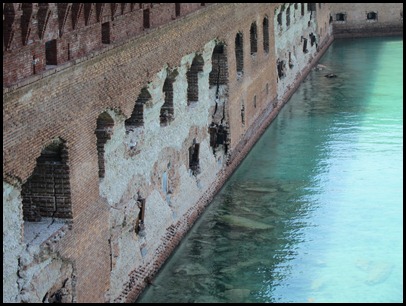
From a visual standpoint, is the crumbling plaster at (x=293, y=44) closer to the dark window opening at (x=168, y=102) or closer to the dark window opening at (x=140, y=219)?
the dark window opening at (x=168, y=102)

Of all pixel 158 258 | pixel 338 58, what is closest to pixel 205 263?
pixel 158 258

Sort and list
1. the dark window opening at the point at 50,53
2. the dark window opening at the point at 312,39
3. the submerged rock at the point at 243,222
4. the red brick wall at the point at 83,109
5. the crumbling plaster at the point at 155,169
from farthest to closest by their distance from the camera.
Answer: the dark window opening at the point at 312,39
the submerged rock at the point at 243,222
the crumbling plaster at the point at 155,169
the dark window opening at the point at 50,53
the red brick wall at the point at 83,109

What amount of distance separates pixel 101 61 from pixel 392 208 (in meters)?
7.27

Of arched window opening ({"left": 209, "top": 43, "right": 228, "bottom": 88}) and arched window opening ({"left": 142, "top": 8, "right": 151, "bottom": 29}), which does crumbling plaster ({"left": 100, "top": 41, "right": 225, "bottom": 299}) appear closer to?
arched window opening ({"left": 209, "top": 43, "right": 228, "bottom": 88})

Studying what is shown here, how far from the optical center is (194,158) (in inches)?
709

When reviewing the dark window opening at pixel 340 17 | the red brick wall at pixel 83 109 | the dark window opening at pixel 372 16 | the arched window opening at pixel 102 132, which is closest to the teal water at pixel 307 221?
the red brick wall at pixel 83 109

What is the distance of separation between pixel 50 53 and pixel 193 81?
703 cm

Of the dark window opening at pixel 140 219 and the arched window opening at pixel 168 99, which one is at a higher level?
the arched window opening at pixel 168 99

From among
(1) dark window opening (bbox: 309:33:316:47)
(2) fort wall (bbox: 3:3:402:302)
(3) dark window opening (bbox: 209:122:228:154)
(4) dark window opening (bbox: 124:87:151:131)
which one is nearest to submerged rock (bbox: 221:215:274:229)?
(2) fort wall (bbox: 3:3:402:302)

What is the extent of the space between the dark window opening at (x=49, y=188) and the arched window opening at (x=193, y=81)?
20.9 ft

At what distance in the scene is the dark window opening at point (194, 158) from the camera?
17766 mm

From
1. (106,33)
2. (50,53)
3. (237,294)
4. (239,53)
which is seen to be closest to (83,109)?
(50,53)

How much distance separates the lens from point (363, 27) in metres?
39.8

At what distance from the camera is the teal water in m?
14.2
